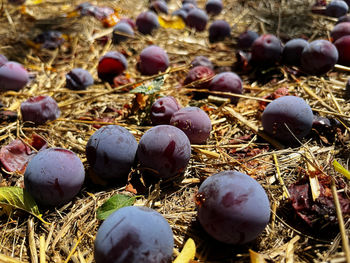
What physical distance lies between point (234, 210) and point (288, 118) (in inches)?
32.7

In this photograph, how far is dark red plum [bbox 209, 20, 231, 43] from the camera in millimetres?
3371

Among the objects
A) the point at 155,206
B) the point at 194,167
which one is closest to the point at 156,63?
the point at 194,167

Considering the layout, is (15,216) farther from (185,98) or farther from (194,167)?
(185,98)

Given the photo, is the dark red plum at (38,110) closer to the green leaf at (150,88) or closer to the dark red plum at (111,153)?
the green leaf at (150,88)

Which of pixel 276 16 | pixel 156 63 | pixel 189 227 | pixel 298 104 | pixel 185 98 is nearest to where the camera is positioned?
pixel 189 227

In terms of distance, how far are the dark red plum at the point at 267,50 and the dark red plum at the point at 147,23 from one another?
4.80 feet

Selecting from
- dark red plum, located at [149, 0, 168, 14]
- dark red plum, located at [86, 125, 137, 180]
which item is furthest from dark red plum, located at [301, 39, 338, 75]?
dark red plum, located at [149, 0, 168, 14]

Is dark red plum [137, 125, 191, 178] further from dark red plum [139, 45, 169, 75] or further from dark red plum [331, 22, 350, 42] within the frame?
dark red plum [331, 22, 350, 42]

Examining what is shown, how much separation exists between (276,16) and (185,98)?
213cm

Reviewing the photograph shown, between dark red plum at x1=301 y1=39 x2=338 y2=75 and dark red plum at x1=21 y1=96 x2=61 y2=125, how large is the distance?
6.80 ft

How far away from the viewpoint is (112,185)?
5.14ft

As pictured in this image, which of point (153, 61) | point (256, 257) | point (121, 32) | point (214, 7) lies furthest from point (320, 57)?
point (214, 7)

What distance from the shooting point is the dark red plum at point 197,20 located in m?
3.74

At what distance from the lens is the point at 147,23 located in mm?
3584
